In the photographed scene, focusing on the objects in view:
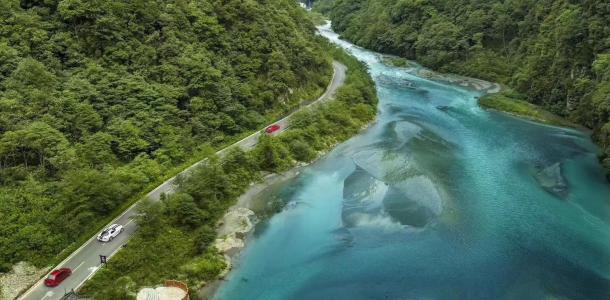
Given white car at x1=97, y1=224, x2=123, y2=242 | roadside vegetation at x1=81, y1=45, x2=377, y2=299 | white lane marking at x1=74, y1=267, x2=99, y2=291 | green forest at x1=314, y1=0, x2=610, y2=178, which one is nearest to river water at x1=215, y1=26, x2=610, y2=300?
roadside vegetation at x1=81, y1=45, x2=377, y2=299

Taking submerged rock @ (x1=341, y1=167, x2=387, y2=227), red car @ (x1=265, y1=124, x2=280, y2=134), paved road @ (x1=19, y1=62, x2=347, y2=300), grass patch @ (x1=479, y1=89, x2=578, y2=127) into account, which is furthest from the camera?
grass patch @ (x1=479, y1=89, x2=578, y2=127)

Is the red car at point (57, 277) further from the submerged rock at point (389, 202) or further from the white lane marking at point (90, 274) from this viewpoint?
the submerged rock at point (389, 202)

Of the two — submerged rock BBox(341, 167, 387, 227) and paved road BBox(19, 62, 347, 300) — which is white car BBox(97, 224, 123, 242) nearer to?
paved road BBox(19, 62, 347, 300)

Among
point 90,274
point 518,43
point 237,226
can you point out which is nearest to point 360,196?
point 237,226

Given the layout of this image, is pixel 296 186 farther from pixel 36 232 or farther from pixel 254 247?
pixel 36 232

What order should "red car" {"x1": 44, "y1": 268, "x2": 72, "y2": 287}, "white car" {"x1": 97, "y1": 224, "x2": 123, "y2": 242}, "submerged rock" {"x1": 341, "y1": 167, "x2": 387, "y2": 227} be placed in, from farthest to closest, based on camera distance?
1. "submerged rock" {"x1": 341, "y1": 167, "x2": 387, "y2": 227}
2. "white car" {"x1": 97, "y1": 224, "x2": 123, "y2": 242}
3. "red car" {"x1": 44, "y1": 268, "x2": 72, "y2": 287}

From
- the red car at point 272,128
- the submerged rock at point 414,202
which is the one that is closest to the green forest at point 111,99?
the red car at point 272,128
